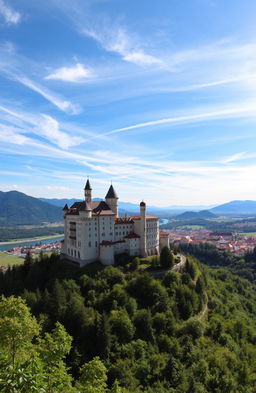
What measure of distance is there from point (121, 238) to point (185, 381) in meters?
33.0

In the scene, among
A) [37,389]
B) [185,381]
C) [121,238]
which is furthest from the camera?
[121,238]

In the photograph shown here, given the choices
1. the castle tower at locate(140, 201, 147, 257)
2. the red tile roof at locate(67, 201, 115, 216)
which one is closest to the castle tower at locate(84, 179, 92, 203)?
the red tile roof at locate(67, 201, 115, 216)

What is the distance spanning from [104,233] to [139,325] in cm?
2172

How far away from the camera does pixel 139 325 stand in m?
48.1

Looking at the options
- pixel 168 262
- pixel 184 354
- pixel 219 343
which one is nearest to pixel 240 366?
pixel 219 343

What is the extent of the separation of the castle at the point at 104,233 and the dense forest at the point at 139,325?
3.13 meters

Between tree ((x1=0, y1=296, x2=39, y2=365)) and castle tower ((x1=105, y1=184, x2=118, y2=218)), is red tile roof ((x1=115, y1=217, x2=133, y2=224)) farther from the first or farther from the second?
tree ((x1=0, y1=296, x2=39, y2=365))

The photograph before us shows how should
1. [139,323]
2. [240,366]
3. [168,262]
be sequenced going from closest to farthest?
[240,366] → [139,323] → [168,262]

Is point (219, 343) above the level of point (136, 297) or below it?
below

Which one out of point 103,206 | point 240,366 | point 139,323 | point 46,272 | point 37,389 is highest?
point 103,206

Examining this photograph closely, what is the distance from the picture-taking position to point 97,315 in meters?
46.7

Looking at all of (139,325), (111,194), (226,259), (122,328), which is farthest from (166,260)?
(226,259)

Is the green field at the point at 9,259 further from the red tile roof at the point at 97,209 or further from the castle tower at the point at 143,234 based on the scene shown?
the castle tower at the point at 143,234

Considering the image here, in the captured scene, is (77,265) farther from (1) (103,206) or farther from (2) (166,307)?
(2) (166,307)
